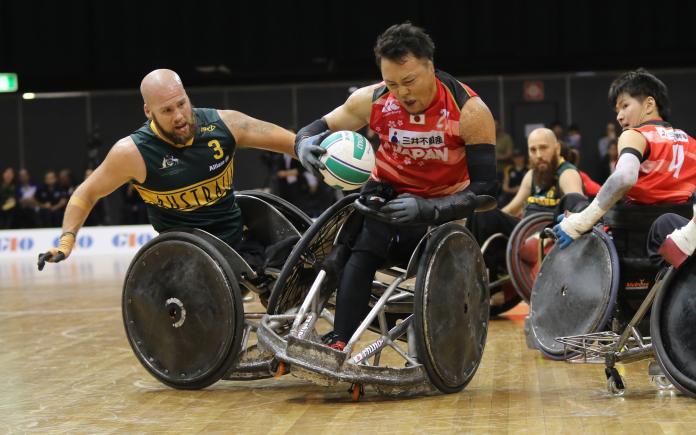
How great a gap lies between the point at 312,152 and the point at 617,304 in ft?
6.04

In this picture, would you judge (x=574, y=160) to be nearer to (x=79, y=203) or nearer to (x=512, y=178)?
(x=79, y=203)

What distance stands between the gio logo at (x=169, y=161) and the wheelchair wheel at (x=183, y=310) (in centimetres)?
38

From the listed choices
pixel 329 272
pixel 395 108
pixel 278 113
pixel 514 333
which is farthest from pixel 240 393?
pixel 278 113

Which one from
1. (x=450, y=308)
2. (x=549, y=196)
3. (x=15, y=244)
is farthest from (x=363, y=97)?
(x=15, y=244)

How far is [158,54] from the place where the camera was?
67.6ft

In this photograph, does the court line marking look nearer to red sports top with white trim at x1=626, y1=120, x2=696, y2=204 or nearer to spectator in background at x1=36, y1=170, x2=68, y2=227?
red sports top with white trim at x1=626, y1=120, x2=696, y2=204

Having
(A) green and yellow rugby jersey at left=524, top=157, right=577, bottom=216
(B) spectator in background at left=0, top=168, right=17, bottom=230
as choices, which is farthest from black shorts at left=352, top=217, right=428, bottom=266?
(B) spectator in background at left=0, top=168, right=17, bottom=230

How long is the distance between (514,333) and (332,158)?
311 cm

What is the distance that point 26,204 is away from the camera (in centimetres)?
1958

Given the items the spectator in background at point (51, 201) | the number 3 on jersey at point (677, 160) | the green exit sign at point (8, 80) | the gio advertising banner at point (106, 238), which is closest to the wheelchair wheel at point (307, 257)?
the number 3 on jersey at point (677, 160)

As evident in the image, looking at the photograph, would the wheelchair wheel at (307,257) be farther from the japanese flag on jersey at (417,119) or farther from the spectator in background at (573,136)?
the spectator in background at (573,136)

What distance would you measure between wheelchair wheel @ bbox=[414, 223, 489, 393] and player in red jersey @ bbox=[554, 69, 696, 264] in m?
0.49

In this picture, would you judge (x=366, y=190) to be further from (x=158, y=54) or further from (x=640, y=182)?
(x=158, y=54)

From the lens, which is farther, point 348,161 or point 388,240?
point 388,240
